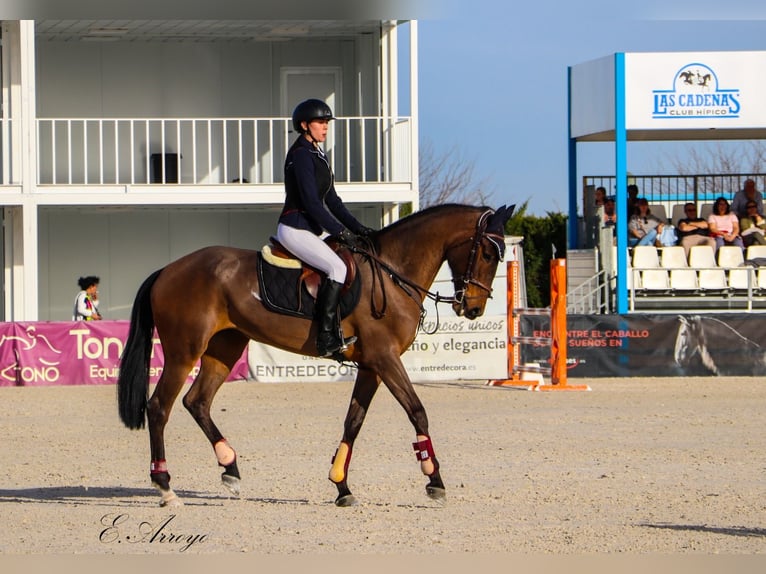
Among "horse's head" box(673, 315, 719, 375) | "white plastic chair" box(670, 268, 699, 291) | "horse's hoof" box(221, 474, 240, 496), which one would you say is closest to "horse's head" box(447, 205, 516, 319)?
"horse's hoof" box(221, 474, 240, 496)

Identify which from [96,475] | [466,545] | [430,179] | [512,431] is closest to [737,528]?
[466,545]

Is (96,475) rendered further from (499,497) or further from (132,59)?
(132,59)

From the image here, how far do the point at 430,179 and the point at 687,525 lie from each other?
54111 millimetres

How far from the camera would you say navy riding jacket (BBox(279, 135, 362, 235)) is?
841 centimetres

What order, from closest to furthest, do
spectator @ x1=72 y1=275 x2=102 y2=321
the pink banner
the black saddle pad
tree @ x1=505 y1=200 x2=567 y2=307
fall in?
the black saddle pad
the pink banner
spectator @ x1=72 y1=275 x2=102 y2=321
tree @ x1=505 y1=200 x2=567 y2=307

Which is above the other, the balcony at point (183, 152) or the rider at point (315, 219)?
the balcony at point (183, 152)

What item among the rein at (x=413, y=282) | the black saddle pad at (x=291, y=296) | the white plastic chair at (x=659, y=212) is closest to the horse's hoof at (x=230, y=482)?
the black saddle pad at (x=291, y=296)

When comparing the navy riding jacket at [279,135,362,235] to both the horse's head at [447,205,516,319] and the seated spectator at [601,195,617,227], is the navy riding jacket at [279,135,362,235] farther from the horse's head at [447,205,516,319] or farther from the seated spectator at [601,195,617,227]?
the seated spectator at [601,195,617,227]

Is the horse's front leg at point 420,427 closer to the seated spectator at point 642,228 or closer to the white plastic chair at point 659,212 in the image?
the seated spectator at point 642,228

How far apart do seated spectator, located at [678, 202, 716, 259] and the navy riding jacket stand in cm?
1865

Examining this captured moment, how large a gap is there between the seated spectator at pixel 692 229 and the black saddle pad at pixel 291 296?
18604 mm

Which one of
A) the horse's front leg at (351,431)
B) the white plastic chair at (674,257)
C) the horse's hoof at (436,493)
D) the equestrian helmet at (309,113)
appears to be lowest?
the horse's hoof at (436,493)

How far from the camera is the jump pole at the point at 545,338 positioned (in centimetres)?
1941

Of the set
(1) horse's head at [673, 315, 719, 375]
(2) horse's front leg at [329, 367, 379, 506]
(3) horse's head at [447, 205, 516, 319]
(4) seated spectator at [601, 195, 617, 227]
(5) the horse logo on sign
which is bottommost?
(1) horse's head at [673, 315, 719, 375]
